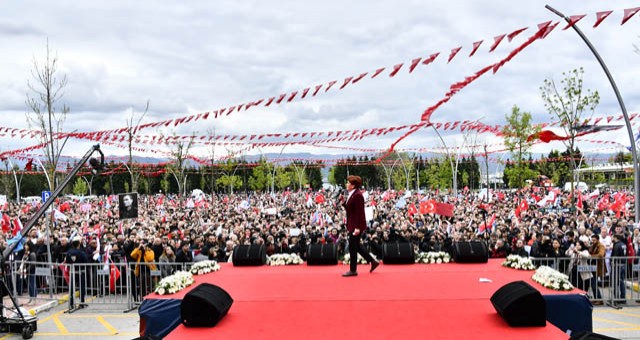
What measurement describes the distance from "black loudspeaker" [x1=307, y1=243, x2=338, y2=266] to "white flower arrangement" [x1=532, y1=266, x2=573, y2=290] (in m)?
4.53

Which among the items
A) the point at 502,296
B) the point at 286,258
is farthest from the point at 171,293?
the point at 502,296

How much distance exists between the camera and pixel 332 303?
822 cm

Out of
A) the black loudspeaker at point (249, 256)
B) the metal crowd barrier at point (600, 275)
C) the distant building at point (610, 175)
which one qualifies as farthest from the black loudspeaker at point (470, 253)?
the distant building at point (610, 175)

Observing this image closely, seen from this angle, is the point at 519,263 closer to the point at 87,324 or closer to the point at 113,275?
the point at 87,324

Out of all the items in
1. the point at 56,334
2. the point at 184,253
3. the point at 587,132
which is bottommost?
the point at 56,334

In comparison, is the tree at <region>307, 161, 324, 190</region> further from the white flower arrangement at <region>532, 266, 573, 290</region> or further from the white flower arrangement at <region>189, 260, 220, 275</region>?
the white flower arrangement at <region>532, 266, 573, 290</region>

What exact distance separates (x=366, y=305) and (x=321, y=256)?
415 cm

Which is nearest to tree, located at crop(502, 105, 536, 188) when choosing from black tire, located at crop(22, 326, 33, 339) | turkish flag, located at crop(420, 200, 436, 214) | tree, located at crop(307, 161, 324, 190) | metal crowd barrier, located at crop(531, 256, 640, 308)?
turkish flag, located at crop(420, 200, 436, 214)

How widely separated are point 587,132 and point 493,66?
15.1 meters

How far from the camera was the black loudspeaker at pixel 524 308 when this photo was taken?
6.78m

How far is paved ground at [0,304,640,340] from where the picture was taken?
37.1ft

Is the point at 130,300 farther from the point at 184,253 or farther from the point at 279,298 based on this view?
the point at 279,298

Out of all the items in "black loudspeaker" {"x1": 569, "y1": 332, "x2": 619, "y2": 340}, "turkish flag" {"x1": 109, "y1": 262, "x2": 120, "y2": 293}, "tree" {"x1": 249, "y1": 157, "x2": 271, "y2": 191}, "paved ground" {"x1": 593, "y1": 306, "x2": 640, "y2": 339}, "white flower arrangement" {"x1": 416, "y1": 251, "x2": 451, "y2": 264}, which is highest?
"tree" {"x1": 249, "y1": 157, "x2": 271, "y2": 191}

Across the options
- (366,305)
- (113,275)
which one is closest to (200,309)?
(366,305)
